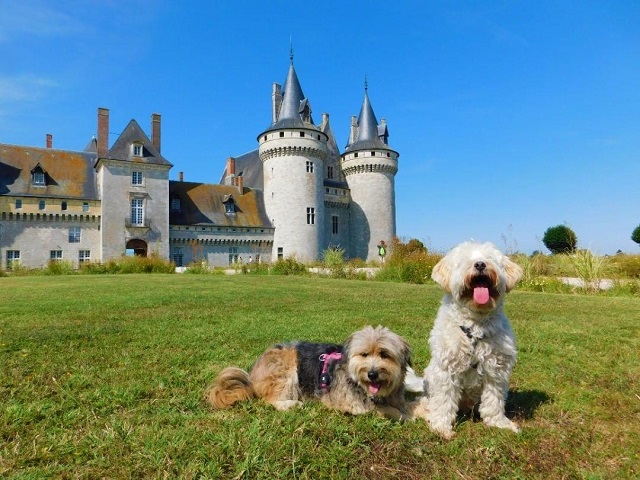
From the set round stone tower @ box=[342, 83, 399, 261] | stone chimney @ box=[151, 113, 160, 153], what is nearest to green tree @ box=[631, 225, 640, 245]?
round stone tower @ box=[342, 83, 399, 261]

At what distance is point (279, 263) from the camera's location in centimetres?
2266

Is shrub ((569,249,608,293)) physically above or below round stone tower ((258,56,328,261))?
below

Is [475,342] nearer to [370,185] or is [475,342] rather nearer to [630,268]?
[630,268]

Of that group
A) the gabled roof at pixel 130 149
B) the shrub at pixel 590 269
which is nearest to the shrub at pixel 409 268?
the shrub at pixel 590 269

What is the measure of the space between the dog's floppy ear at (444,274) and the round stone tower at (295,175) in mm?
34711

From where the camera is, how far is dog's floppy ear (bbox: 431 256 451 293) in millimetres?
2918

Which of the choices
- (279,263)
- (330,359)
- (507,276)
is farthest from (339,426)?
(279,263)

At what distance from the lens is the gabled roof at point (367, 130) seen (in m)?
43.9

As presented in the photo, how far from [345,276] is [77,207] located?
25263 millimetres

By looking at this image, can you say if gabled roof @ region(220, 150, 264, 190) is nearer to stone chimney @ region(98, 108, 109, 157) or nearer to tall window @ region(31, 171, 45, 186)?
stone chimney @ region(98, 108, 109, 157)

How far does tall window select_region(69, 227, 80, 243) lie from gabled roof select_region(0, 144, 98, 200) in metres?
2.57

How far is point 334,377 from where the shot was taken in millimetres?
3186

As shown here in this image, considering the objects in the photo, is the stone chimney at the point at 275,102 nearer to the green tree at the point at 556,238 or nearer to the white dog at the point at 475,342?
the green tree at the point at 556,238

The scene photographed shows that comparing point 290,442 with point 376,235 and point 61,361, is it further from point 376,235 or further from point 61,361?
point 376,235
